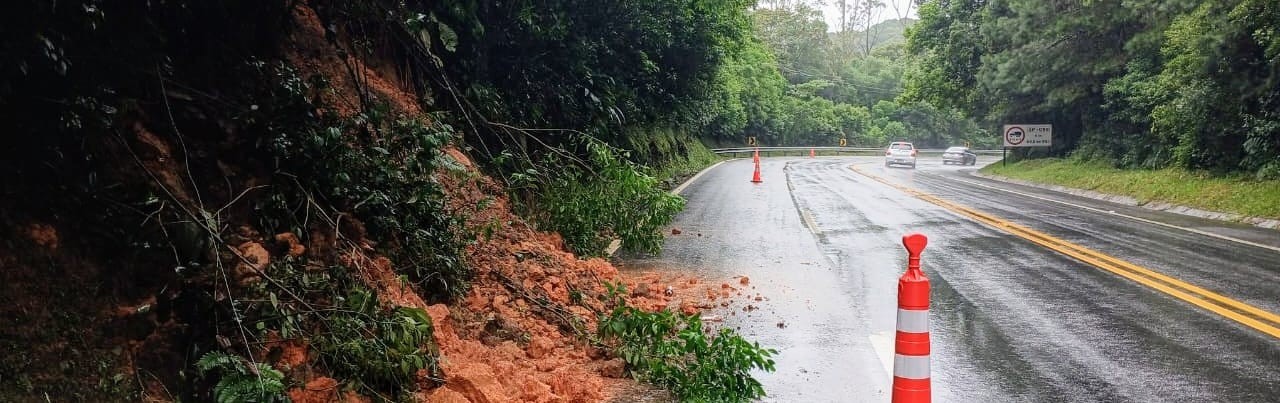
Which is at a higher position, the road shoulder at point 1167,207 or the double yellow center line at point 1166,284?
the double yellow center line at point 1166,284

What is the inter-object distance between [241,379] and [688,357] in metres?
3.04

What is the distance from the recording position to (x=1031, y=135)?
36219mm

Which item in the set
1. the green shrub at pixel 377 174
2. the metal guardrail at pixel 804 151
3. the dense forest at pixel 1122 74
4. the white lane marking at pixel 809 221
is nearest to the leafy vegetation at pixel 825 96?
the metal guardrail at pixel 804 151

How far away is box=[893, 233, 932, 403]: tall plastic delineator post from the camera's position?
4.08m

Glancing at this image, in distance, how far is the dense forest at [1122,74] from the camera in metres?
19.5

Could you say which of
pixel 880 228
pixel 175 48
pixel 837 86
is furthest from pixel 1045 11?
pixel 837 86

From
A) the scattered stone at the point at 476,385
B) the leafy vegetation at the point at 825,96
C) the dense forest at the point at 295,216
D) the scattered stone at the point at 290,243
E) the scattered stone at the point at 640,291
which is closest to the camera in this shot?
the dense forest at the point at 295,216

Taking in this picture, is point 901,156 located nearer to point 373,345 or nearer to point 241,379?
point 373,345

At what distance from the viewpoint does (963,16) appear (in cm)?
3791

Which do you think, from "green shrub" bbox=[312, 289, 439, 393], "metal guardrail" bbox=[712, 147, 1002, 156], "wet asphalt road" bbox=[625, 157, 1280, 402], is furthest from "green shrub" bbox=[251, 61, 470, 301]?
"metal guardrail" bbox=[712, 147, 1002, 156]

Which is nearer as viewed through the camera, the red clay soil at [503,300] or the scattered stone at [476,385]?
the scattered stone at [476,385]

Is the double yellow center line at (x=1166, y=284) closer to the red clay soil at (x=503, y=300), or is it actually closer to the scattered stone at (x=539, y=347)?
the red clay soil at (x=503, y=300)

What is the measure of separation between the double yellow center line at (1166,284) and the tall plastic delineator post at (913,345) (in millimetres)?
4023

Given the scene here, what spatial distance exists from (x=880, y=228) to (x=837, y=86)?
81417 mm
